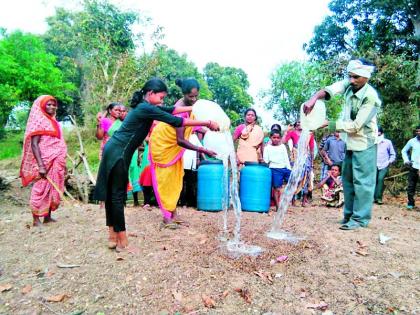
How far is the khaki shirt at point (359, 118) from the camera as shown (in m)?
3.80

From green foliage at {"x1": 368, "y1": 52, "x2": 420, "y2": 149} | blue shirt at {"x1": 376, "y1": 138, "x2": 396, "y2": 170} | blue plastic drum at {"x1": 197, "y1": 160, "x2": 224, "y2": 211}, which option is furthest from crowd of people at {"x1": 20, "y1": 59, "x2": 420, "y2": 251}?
green foliage at {"x1": 368, "y1": 52, "x2": 420, "y2": 149}

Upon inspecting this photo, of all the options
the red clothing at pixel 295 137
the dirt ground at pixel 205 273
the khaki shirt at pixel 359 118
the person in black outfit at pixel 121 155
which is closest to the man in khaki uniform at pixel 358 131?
the khaki shirt at pixel 359 118

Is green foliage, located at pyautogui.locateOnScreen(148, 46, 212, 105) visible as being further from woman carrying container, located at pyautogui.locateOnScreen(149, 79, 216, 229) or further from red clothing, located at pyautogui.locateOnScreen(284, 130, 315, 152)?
woman carrying container, located at pyautogui.locateOnScreen(149, 79, 216, 229)

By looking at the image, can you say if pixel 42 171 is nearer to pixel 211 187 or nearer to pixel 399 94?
pixel 211 187

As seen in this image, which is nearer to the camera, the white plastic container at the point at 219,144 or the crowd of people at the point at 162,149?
the crowd of people at the point at 162,149

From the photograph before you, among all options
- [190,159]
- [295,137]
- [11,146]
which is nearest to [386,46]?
[295,137]

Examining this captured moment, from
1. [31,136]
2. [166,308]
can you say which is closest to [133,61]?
[31,136]

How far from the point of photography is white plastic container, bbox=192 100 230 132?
3.63 meters

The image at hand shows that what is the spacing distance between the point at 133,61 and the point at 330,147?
12.0 metres

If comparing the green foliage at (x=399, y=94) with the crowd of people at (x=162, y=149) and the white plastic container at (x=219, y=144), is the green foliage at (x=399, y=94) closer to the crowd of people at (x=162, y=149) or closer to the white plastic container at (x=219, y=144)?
the crowd of people at (x=162, y=149)

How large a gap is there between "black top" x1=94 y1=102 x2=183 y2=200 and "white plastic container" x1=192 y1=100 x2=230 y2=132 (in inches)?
23.1

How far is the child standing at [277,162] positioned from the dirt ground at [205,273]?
163 cm

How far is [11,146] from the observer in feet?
64.9

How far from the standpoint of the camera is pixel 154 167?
161 inches
